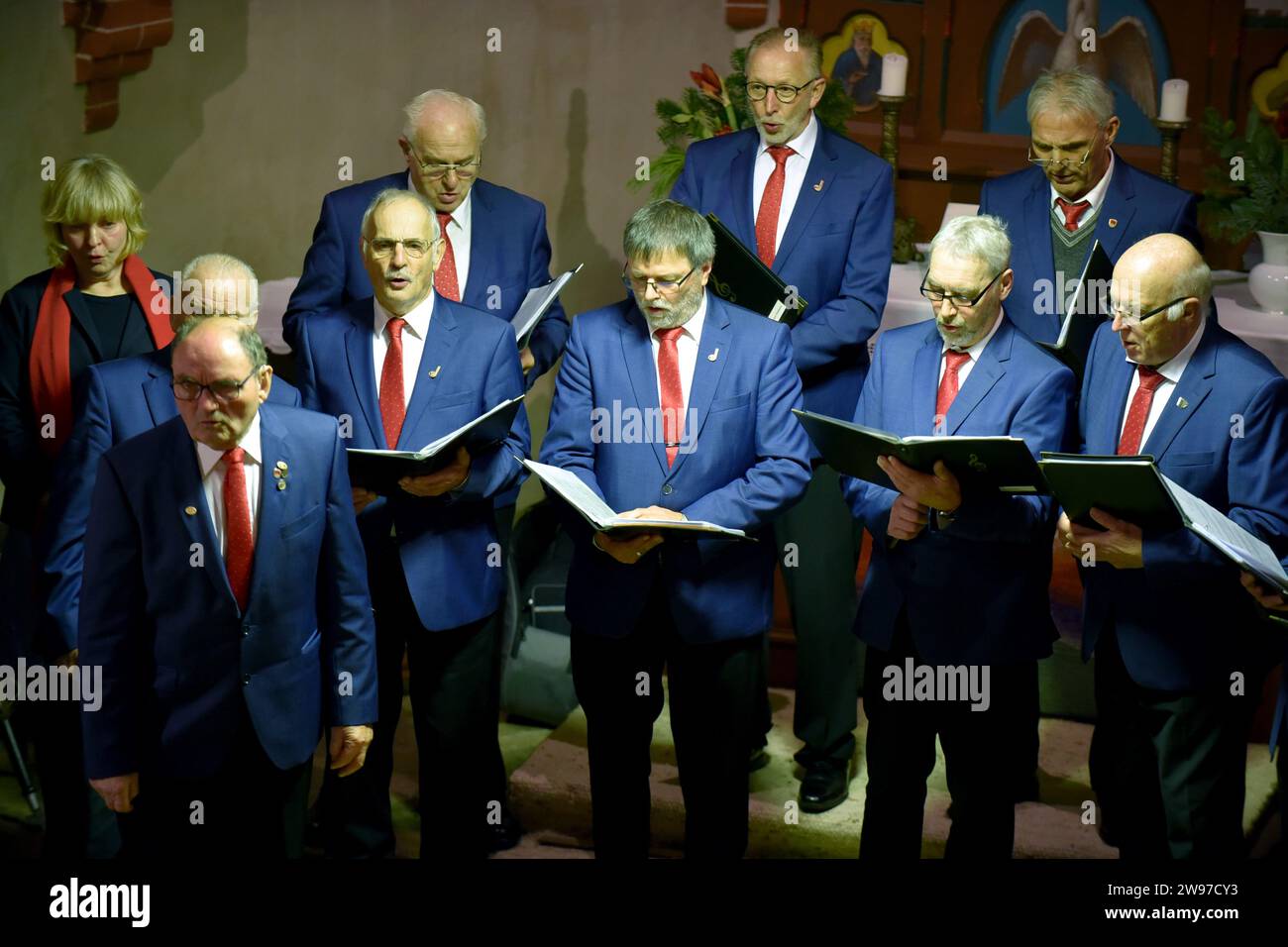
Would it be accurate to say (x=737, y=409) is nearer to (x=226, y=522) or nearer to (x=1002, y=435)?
(x=1002, y=435)

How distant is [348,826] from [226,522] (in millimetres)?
1211

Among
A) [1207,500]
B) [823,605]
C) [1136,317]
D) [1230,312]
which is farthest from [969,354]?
Answer: [1230,312]

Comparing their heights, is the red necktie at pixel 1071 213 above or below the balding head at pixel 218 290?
above

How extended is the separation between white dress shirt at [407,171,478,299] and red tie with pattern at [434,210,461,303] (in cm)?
1

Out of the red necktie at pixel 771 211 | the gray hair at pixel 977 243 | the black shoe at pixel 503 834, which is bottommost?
the black shoe at pixel 503 834

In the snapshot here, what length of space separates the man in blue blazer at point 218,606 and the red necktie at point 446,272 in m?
1.14

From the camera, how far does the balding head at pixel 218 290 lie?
4.26 meters

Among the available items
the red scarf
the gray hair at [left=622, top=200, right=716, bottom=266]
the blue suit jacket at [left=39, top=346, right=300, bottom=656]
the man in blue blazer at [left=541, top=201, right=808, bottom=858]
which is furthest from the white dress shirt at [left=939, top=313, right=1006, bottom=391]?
the red scarf

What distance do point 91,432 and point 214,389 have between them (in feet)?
2.01

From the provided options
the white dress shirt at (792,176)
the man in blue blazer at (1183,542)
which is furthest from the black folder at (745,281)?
the man in blue blazer at (1183,542)

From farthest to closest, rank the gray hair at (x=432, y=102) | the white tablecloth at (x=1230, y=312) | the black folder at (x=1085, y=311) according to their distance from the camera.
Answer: the white tablecloth at (x=1230, y=312), the gray hair at (x=432, y=102), the black folder at (x=1085, y=311)

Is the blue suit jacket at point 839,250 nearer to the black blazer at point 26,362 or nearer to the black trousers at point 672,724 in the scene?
the black trousers at point 672,724

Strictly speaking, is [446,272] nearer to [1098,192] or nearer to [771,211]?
[771,211]

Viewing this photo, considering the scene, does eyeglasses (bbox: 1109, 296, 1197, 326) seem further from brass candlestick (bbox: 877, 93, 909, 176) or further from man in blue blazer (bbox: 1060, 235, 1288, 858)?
brass candlestick (bbox: 877, 93, 909, 176)
